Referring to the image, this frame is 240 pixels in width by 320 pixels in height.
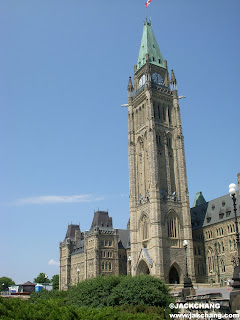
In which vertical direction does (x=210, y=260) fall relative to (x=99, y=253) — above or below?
below

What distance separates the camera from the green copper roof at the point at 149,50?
254 ft

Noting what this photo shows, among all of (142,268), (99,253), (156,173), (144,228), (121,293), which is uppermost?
(156,173)

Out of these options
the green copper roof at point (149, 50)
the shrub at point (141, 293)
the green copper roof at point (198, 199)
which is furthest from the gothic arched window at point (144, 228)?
the shrub at point (141, 293)

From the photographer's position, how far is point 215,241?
66.1 m

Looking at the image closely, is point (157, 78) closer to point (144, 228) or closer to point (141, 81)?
point (141, 81)

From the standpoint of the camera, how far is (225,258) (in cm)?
6272

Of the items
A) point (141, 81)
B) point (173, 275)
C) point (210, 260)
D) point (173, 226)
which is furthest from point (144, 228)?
point (141, 81)

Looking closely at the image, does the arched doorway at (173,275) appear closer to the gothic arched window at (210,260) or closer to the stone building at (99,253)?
the gothic arched window at (210,260)

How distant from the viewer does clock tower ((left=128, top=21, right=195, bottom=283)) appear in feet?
205

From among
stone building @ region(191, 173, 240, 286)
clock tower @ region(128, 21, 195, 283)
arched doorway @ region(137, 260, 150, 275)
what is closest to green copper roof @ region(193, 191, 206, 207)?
stone building @ region(191, 173, 240, 286)

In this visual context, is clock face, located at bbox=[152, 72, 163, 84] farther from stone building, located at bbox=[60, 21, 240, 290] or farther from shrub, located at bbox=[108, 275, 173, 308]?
shrub, located at bbox=[108, 275, 173, 308]

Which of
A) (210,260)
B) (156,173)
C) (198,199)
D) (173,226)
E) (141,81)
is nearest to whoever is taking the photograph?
(173,226)

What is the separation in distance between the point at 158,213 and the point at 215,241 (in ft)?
39.6

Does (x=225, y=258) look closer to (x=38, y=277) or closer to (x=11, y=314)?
(x=11, y=314)
